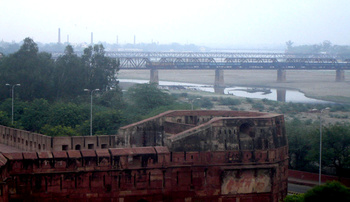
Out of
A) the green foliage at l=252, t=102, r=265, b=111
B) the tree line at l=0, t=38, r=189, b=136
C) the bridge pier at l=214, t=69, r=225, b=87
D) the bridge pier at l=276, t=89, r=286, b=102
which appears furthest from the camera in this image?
the bridge pier at l=214, t=69, r=225, b=87

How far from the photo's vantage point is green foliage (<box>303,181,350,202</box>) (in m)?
20.1

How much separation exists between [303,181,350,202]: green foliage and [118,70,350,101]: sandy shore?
205 feet

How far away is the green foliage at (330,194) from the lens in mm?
20125

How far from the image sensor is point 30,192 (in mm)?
21156

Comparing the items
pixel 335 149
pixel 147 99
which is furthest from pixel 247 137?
pixel 147 99

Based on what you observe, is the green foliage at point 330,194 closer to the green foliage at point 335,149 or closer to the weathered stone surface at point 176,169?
the weathered stone surface at point 176,169

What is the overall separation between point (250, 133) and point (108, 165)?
573 cm

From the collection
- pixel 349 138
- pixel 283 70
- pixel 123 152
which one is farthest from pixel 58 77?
pixel 283 70

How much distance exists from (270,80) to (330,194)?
94732 millimetres

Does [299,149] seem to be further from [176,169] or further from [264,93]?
[264,93]

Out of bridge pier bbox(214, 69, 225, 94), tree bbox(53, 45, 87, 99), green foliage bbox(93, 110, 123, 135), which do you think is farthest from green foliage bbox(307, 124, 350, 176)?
bridge pier bbox(214, 69, 225, 94)

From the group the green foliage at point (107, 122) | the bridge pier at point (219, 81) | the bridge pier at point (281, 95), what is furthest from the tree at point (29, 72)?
the bridge pier at point (219, 81)

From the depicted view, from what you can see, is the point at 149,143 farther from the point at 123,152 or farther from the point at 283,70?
the point at 283,70

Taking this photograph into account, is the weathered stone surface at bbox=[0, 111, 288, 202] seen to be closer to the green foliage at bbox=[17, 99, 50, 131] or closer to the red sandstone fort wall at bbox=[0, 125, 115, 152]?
→ the red sandstone fort wall at bbox=[0, 125, 115, 152]
